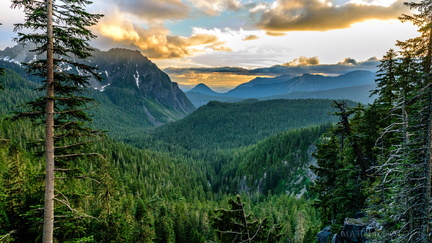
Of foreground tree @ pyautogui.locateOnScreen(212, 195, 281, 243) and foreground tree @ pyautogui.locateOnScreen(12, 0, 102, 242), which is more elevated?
foreground tree @ pyautogui.locateOnScreen(12, 0, 102, 242)

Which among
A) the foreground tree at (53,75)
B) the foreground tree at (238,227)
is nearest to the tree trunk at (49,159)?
the foreground tree at (53,75)

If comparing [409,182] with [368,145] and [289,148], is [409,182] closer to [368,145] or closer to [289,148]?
[368,145]

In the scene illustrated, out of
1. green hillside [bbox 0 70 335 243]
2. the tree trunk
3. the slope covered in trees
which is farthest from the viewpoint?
green hillside [bbox 0 70 335 243]

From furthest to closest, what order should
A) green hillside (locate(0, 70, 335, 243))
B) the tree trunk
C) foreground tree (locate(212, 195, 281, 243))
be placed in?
foreground tree (locate(212, 195, 281, 243)) → green hillside (locate(0, 70, 335, 243)) → the tree trunk

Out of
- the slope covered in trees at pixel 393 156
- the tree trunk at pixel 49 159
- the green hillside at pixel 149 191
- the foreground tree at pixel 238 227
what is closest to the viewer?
the slope covered in trees at pixel 393 156

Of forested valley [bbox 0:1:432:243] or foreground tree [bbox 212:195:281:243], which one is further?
foreground tree [bbox 212:195:281:243]

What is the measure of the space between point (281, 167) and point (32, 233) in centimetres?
12679

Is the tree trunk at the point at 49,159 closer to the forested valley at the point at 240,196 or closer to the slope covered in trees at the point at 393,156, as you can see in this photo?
the forested valley at the point at 240,196

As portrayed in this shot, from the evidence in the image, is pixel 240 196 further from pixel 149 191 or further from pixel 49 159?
pixel 149 191

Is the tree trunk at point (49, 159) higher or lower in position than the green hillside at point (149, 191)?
higher

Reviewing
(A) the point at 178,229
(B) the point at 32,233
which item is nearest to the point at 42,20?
(B) the point at 32,233

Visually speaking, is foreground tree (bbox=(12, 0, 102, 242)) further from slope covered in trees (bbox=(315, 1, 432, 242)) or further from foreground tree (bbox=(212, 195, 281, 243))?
slope covered in trees (bbox=(315, 1, 432, 242))

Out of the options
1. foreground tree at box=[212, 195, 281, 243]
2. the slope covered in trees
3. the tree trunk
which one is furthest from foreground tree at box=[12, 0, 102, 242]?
the slope covered in trees

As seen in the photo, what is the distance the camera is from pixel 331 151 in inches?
900
